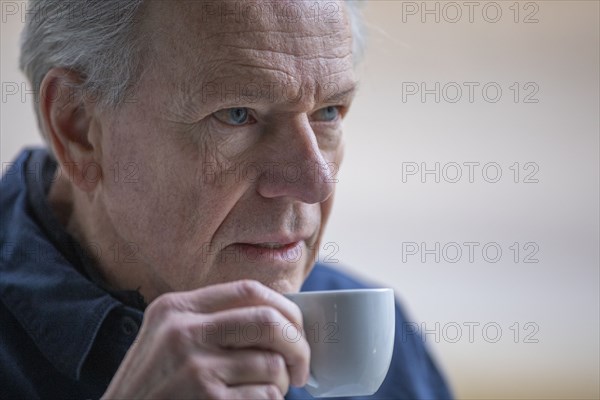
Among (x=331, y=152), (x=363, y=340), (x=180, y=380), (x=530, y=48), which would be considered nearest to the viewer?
(x=180, y=380)

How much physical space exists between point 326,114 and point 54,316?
595 mm

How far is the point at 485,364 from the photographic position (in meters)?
2.43

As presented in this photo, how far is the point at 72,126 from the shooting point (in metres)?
1.38

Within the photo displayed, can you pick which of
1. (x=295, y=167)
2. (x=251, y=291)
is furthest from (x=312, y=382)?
(x=295, y=167)

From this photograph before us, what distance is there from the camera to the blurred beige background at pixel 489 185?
237 cm

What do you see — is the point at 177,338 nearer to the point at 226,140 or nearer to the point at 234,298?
the point at 234,298

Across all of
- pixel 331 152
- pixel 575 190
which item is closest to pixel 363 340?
pixel 331 152

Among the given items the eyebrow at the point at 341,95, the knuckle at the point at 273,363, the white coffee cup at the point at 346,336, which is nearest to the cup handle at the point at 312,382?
the white coffee cup at the point at 346,336

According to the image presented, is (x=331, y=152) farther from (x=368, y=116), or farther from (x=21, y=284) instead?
(x=368, y=116)

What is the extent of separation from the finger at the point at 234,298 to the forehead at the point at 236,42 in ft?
1.28

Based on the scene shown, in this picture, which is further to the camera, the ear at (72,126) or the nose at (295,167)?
the ear at (72,126)

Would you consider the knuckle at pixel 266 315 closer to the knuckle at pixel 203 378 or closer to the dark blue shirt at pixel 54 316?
the knuckle at pixel 203 378

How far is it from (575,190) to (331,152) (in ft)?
4.26

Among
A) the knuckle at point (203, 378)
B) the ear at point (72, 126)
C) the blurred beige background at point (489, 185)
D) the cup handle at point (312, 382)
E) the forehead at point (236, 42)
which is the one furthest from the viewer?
the blurred beige background at point (489, 185)
